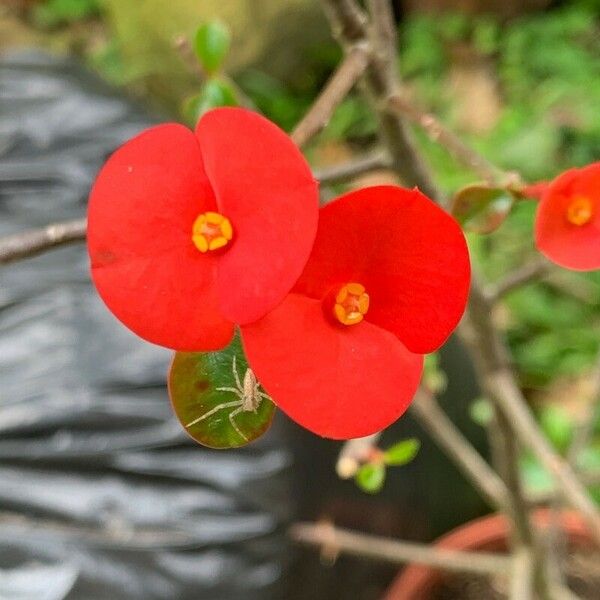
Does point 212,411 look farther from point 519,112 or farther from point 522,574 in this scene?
point 519,112

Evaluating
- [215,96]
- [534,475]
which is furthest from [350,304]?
[534,475]

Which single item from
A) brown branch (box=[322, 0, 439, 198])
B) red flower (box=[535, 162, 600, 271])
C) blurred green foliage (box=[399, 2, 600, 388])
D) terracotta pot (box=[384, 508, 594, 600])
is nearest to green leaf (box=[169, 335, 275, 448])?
red flower (box=[535, 162, 600, 271])

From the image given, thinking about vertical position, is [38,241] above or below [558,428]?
above

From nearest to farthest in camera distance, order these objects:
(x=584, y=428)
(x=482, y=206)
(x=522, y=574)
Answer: (x=482, y=206) < (x=522, y=574) < (x=584, y=428)

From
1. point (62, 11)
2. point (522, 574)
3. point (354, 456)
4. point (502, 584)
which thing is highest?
point (354, 456)

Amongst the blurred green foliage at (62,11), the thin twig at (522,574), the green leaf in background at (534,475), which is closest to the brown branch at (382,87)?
the thin twig at (522,574)

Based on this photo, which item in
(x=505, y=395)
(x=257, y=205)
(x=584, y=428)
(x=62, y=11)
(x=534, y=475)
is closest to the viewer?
(x=257, y=205)

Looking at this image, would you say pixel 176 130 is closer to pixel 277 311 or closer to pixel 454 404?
pixel 277 311

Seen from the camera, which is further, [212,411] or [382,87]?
[382,87]
